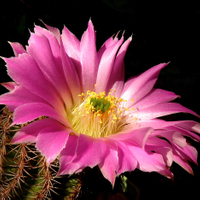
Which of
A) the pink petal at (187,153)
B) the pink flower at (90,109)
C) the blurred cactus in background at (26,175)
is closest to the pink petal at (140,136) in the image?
the pink flower at (90,109)

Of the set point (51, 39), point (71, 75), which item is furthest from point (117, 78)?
point (51, 39)

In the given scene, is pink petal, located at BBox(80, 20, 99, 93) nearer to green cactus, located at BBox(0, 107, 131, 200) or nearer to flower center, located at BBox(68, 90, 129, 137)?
flower center, located at BBox(68, 90, 129, 137)

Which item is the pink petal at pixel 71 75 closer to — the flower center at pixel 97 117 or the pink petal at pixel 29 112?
the flower center at pixel 97 117

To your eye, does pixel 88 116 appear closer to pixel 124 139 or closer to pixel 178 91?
pixel 124 139

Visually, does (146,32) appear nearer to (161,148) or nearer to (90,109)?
(90,109)

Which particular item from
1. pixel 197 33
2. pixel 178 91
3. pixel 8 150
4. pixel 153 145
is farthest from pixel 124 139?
pixel 197 33

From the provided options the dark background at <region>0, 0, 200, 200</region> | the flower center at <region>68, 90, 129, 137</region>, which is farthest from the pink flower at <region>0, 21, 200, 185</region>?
the dark background at <region>0, 0, 200, 200</region>
